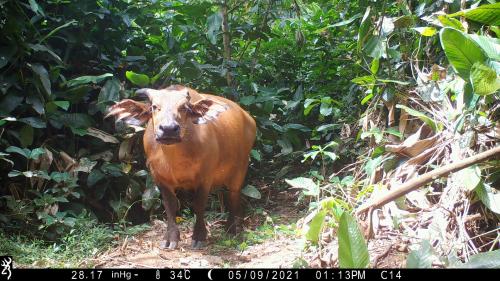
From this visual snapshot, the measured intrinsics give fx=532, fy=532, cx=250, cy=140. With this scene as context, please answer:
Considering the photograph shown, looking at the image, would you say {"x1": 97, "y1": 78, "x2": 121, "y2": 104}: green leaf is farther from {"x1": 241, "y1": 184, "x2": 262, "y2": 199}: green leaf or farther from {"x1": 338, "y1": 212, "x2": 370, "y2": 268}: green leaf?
{"x1": 338, "y1": 212, "x2": 370, "y2": 268}: green leaf

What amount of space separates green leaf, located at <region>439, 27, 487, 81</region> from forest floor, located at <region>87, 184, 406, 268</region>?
114cm

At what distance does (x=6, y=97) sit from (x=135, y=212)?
163 centimetres

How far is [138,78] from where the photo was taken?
5277mm

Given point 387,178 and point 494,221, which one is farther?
point 387,178

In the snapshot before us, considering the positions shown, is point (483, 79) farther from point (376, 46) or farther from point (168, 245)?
point (168, 245)

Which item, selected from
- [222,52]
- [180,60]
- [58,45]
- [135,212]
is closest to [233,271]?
[135,212]

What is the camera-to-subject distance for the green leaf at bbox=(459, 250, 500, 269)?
8.60ft

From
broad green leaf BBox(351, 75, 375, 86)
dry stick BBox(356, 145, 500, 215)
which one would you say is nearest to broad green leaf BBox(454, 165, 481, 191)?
dry stick BBox(356, 145, 500, 215)

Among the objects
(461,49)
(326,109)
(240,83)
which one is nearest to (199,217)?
(326,109)

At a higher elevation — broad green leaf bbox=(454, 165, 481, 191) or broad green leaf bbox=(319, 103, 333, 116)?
broad green leaf bbox=(454, 165, 481, 191)

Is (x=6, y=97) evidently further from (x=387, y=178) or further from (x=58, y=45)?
(x=387, y=178)

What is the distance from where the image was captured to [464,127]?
3545 mm
